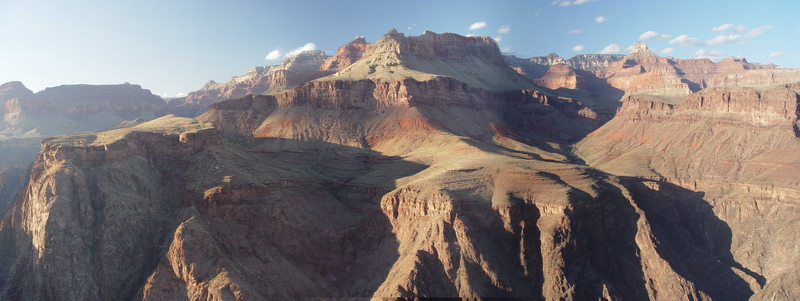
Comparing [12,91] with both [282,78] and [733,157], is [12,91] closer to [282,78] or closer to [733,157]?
[282,78]

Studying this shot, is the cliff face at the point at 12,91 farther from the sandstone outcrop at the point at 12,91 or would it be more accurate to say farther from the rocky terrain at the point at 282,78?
the rocky terrain at the point at 282,78

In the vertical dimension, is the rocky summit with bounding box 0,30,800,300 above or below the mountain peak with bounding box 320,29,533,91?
below

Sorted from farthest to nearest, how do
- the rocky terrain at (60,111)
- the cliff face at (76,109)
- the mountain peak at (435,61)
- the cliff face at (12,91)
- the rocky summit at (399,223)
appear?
the cliff face at (12,91)
the cliff face at (76,109)
the rocky terrain at (60,111)
the mountain peak at (435,61)
the rocky summit at (399,223)

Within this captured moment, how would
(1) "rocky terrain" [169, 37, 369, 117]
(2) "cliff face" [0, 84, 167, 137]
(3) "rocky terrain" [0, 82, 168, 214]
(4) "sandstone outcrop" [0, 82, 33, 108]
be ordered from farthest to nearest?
1. (4) "sandstone outcrop" [0, 82, 33, 108]
2. (2) "cliff face" [0, 84, 167, 137]
3. (1) "rocky terrain" [169, 37, 369, 117]
4. (3) "rocky terrain" [0, 82, 168, 214]

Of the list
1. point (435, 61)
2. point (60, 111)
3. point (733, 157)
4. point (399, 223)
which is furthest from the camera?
point (60, 111)

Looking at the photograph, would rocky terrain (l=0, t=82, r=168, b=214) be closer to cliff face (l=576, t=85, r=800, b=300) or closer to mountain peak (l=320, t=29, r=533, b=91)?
mountain peak (l=320, t=29, r=533, b=91)

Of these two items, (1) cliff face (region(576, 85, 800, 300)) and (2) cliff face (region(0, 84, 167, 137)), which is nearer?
(1) cliff face (region(576, 85, 800, 300))

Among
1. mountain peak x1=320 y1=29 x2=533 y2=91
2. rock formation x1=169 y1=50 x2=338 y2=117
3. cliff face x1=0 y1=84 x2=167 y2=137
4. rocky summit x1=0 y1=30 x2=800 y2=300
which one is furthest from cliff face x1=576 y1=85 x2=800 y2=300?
cliff face x1=0 y1=84 x2=167 y2=137

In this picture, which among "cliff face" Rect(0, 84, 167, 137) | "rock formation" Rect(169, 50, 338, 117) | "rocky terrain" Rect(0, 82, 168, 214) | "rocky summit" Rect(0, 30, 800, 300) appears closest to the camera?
"rocky summit" Rect(0, 30, 800, 300)

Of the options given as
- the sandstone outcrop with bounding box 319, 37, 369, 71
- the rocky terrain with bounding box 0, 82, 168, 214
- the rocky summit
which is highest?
the sandstone outcrop with bounding box 319, 37, 369, 71

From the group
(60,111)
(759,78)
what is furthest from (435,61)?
(60,111)

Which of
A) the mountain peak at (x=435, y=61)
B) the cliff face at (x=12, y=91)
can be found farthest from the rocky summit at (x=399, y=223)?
the cliff face at (x=12, y=91)
